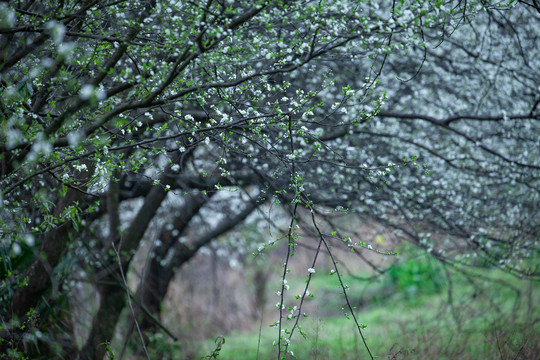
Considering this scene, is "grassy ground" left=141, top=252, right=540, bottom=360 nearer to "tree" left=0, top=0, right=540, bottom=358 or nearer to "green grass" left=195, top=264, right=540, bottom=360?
"green grass" left=195, top=264, right=540, bottom=360

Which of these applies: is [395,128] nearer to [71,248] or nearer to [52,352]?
[71,248]

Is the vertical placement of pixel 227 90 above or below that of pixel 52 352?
above

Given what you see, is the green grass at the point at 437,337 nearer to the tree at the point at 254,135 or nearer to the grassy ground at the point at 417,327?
the grassy ground at the point at 417,327

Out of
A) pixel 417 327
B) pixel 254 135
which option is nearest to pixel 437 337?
pixel 417 327

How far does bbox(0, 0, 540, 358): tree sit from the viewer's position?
366 centimetres

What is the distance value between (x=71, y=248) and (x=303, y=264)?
10037 millimetres

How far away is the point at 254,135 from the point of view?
4336 millimetres

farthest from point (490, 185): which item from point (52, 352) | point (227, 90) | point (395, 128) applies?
point (52, 352)

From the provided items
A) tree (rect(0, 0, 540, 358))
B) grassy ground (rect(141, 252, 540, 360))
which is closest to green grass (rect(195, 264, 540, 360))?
grassy ground (rect(141, 252, 540, 360))

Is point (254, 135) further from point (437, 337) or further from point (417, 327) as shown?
point (417, 327)

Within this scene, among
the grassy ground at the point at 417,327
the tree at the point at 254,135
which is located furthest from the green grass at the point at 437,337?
the tree at the point at 254,135

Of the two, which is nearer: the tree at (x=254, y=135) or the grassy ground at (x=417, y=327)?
the tree at (x=254, y=135)

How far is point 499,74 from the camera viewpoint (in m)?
6.64

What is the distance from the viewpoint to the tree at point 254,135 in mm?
3660
